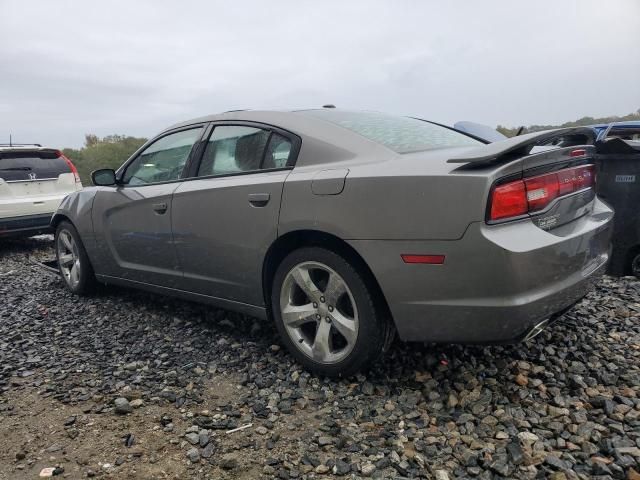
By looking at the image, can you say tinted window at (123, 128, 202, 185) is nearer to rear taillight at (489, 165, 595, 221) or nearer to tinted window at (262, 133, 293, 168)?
tinted window at (262, 133, 293, 168)

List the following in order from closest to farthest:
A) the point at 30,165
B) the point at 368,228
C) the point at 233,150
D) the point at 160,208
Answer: the point at 368,228 → the point at 233,150 → the point at 160,208 → the point at 30,165

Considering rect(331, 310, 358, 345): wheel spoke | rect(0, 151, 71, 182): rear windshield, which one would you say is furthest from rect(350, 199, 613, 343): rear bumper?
rect(0, 151, 71, 182): rear windshield

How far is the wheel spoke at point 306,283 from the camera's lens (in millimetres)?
2686

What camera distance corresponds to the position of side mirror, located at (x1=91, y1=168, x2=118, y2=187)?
3992 millimetres

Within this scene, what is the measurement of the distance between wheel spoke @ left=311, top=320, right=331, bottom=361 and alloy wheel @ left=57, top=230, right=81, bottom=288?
2.85 meters

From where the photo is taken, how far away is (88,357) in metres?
3.25

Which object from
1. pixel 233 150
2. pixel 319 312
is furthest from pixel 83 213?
pixel 319 312

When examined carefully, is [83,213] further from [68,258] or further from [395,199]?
[395,199]

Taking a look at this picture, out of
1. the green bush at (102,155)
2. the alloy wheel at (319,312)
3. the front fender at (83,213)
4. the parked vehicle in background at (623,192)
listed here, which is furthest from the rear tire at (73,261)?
the green bush at (102,155)

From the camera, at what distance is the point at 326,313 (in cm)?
266

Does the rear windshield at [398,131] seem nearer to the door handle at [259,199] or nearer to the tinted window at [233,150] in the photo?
the tinted window at [233,150]

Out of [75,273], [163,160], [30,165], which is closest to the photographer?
[163,160]

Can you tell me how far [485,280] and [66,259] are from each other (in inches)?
161

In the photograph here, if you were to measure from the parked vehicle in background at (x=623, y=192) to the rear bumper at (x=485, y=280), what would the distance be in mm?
1750
